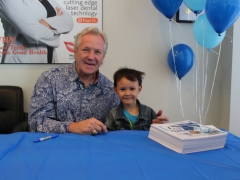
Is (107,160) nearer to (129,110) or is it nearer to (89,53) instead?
(129,110)

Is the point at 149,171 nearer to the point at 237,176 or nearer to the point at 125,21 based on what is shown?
the point at 237,176

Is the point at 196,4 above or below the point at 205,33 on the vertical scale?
above

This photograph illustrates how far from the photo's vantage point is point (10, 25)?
1.93 meters

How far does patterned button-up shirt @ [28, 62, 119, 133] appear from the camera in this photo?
140cm

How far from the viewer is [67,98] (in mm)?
1473

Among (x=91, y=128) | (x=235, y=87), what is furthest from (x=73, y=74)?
(x=235, y=87)

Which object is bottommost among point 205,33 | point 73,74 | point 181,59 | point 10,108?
point 10,108

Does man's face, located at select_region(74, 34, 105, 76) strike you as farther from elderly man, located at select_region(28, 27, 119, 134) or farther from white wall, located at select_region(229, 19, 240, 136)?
white wall, located at select_region(229, 19, 240, 136)

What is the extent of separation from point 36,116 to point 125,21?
3.90ft

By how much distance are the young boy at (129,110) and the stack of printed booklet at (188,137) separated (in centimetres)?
36

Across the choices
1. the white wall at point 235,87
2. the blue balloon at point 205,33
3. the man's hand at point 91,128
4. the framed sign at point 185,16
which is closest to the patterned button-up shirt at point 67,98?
the man's hand at point 91,128

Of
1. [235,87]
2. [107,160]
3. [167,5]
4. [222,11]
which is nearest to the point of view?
[107,160]

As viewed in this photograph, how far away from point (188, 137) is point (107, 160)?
32cm

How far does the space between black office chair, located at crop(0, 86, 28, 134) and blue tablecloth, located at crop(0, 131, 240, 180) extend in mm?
960
